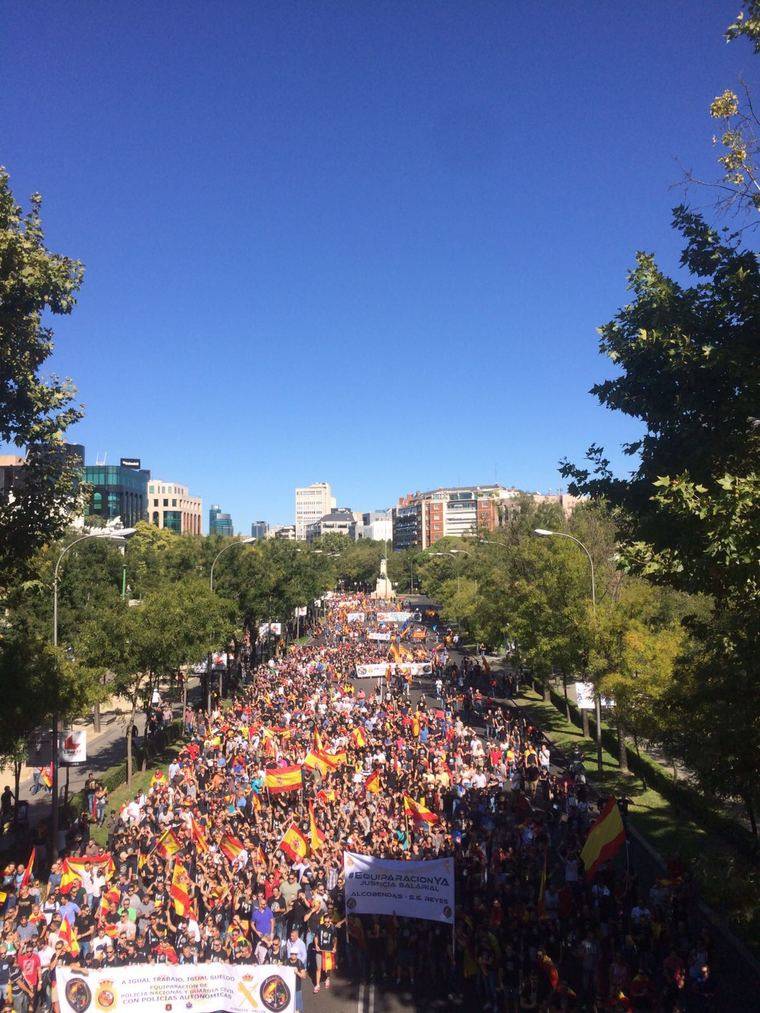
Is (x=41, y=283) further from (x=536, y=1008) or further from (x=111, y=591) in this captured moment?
(x=111, y=591)

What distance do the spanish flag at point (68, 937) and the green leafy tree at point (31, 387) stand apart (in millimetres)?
5981

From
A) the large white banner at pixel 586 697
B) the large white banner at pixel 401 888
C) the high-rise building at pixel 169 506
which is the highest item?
the high-rise building at pixel 169 506

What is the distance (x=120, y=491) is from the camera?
5167 inches

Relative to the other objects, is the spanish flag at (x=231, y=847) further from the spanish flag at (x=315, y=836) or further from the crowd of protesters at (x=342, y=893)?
the spanish flag at (x=315, y=836)

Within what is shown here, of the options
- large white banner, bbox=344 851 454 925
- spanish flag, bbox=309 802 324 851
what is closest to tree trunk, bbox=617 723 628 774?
spanish flag, bbox=309 802 324 851

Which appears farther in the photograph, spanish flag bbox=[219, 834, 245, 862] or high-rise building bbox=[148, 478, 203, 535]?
high-rise building bbox=[148, 478, 203, 535]

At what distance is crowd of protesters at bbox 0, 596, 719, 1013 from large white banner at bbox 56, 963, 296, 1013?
123 centimetres

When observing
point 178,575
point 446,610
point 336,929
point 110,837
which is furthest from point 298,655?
point 336,929

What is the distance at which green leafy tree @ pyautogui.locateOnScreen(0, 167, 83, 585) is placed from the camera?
1245 cm

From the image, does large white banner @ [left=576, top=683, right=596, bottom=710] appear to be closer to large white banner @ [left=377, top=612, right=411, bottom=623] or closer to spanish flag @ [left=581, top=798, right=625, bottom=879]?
→ spanish flag @ [left=581, top=798, right=625, bottom=879]

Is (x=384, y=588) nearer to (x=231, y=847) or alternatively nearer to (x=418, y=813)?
(x=418, y=813)

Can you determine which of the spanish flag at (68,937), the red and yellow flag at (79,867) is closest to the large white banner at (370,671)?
the red and yellow flag at (79,867)

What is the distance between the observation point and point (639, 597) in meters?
28.5

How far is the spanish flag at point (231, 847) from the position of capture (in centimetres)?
1619
